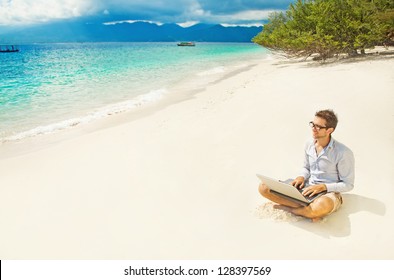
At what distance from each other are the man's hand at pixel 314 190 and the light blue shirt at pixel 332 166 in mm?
→ 60

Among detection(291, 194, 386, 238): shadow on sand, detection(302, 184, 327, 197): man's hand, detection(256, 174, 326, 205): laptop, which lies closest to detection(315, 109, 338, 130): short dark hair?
detection(302, 184, 327, 197): man's hand

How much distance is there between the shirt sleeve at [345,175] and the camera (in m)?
3.75

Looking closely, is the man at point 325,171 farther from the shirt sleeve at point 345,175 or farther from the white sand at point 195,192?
the white sand at point 195,192

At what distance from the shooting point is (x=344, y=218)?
3955 mm

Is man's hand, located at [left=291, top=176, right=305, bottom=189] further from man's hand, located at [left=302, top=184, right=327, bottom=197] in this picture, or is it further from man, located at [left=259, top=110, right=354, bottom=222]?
man's hand, located at [left=302, top=184, right=327, bottom=197]

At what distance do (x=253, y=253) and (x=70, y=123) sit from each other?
940 centimetres

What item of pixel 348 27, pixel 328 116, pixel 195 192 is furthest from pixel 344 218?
pixel 348 27

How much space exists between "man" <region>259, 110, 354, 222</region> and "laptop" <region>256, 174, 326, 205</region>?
0.05 metres

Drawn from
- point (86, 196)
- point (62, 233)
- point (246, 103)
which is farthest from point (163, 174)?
point (246, 103)

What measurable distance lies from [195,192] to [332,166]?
6.83 feet

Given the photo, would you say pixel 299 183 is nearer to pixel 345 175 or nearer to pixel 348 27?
pixel 345 175

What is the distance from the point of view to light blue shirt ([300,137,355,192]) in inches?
148

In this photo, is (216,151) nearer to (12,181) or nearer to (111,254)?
(111,254)

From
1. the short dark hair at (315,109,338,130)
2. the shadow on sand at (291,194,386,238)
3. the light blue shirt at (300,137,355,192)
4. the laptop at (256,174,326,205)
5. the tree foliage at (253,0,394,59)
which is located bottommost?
the shadow on sand at (291,194,386,238)
